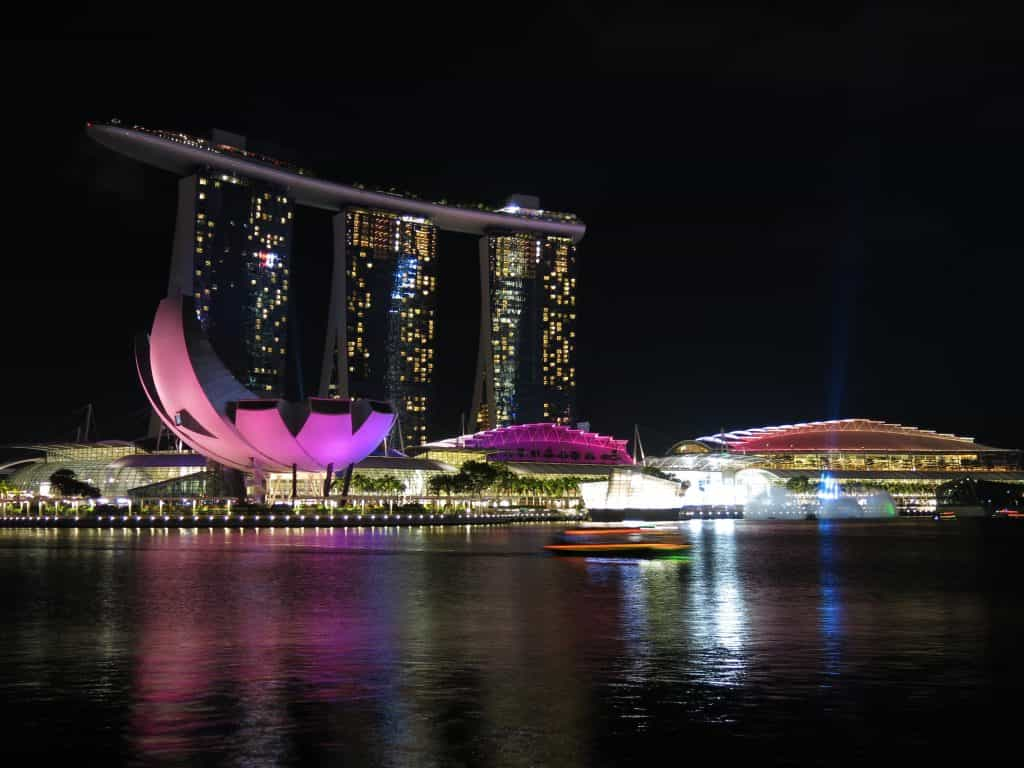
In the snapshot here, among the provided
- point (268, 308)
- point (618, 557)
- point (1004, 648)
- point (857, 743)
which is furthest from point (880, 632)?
point (268, 308)

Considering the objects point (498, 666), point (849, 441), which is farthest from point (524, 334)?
point (498, 666)

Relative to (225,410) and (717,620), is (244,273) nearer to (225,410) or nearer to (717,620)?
(225,410)

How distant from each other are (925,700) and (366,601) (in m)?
17.8

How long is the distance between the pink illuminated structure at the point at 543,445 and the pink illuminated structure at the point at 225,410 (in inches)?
2742

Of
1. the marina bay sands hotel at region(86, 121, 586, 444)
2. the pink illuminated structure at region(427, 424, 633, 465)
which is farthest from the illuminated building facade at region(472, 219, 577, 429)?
the pink illuminated structure at region(427, 424, 633, 465)

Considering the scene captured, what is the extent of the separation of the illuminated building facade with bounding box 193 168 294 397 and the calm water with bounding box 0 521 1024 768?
11611 cm

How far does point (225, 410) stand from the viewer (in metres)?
94.4

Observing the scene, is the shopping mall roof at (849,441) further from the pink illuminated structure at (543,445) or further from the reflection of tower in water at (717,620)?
the reflection of tower in water at (717,620)

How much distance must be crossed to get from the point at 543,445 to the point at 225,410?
81906mm

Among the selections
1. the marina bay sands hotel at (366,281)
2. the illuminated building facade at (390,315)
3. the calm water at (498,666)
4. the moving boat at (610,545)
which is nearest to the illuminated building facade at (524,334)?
the marina bay sands hotel at (366,281)

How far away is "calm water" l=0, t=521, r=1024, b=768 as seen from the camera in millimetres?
15461

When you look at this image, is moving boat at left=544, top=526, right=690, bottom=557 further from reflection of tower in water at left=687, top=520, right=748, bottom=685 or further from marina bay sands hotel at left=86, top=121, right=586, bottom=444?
marina bay sands hotel at left=86, top=121, right=586, bottom=444

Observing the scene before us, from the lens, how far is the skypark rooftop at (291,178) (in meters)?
154

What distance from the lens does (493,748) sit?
15109 mm
